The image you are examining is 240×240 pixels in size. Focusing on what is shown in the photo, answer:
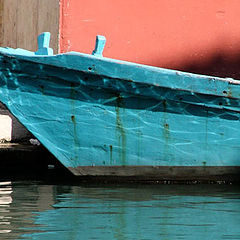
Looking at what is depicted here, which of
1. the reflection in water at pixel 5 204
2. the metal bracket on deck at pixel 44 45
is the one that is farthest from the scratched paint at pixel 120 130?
the reflection in water at pixel 5 204

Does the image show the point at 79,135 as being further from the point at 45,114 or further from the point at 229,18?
the point at 229,18

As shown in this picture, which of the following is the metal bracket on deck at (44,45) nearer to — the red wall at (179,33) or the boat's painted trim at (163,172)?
the boat's painted trim at (163,172)

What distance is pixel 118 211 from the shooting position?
14.3ft

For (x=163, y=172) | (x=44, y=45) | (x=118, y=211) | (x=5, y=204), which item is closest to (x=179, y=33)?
(x=44, y=45)

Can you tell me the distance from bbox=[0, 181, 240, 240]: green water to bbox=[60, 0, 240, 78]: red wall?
1840mm

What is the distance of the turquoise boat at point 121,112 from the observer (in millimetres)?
5031

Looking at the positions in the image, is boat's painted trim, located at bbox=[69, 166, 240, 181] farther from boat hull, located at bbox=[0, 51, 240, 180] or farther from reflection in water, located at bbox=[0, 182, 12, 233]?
reflection in water, located at bbox=[0, 182, 12, 233]

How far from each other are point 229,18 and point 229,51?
0.33m

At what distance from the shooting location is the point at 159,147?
5.27m

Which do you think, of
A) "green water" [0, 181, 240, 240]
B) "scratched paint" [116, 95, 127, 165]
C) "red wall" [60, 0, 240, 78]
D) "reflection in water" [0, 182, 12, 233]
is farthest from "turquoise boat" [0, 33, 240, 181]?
"red wall" [60, 0, 240, 78]

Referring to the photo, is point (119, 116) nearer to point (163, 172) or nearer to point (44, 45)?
point (163, 172)

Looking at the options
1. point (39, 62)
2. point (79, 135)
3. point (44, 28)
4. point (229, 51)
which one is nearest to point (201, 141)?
point (79, 135)

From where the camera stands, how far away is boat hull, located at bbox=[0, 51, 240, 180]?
5.07m

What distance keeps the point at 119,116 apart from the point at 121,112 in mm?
35
